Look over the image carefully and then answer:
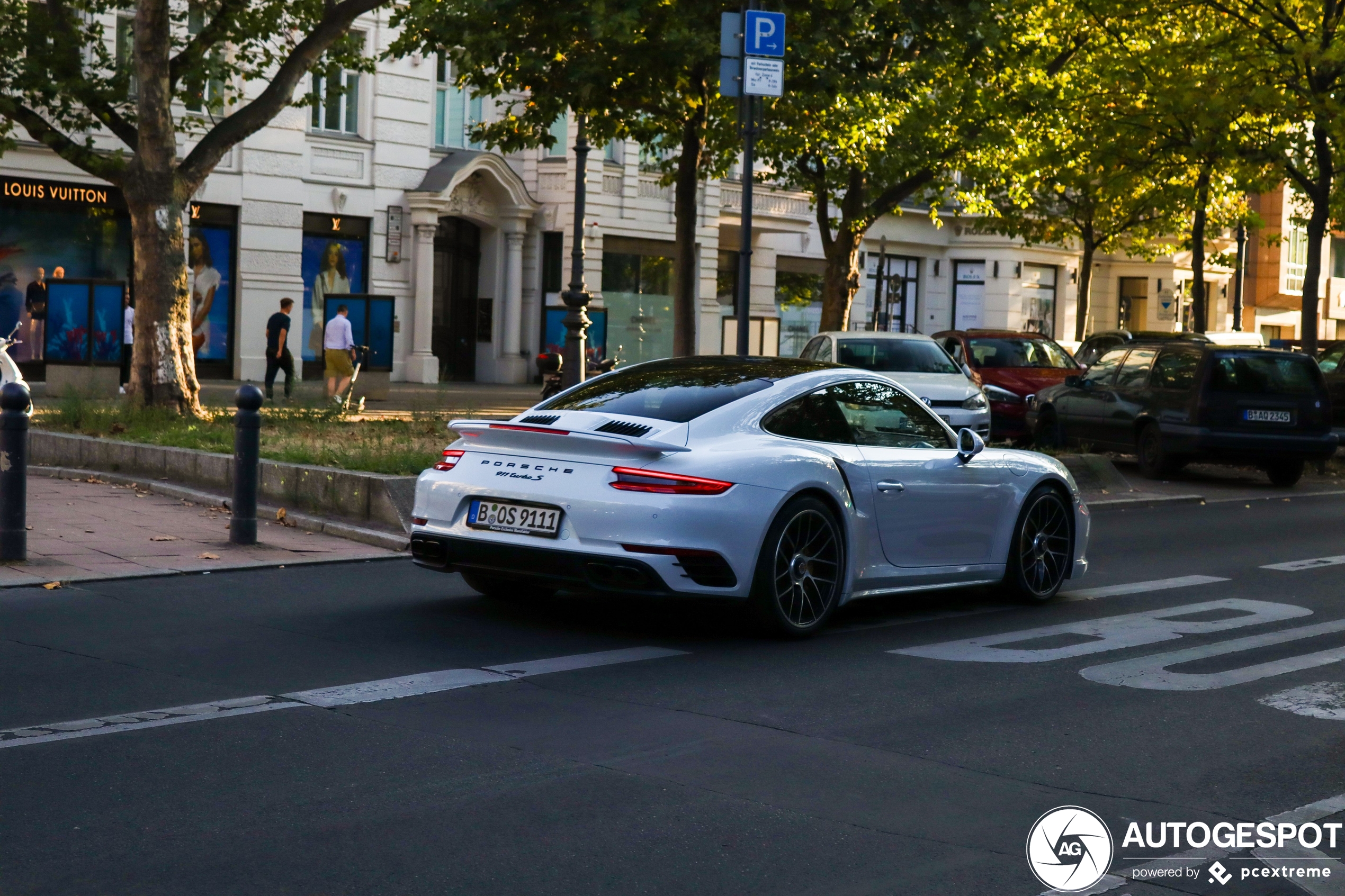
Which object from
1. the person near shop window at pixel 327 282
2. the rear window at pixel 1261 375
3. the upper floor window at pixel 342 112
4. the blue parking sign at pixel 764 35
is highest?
the upper floor window at pixel 342 112

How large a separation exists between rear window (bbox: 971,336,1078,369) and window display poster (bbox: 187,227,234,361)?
14.8m

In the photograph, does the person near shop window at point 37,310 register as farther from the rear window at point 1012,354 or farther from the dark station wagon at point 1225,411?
the dark station wagon at point 1225,411

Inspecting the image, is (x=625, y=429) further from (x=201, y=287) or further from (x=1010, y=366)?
(x=201, y=287)

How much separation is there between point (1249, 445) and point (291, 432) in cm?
1052

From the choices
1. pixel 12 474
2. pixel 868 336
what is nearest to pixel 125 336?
pixel 868 336

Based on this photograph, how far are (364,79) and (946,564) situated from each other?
27.9 meters

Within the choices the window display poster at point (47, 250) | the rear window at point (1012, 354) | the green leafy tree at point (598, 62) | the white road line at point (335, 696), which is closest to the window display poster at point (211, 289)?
the window display poster at point (47, 250)

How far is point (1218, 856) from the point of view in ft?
16.1

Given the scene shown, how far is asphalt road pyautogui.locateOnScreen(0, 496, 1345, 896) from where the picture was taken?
15.2 feet

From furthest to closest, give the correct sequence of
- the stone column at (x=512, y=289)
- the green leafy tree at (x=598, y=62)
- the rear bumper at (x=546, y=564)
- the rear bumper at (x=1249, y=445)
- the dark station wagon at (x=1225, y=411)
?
the stone column at (x=512, y=289)
the dark station wagon at (x=1225, y=411)
the rear bumper at (x=1249, y=445)
the green leafy tree at (x=598, y=62)
the rear bumper at (x=546, y=564)

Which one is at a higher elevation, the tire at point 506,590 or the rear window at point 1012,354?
the rear window at point 1012,354

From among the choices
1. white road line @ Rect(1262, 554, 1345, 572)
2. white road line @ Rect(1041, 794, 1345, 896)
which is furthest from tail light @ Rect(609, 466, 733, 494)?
white road line @ Rect(1262, 554, 1345, 572)

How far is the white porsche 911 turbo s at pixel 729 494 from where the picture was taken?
25.5 feet

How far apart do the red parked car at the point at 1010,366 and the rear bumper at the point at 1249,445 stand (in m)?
3.95
